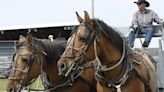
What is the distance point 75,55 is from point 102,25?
569 millimetres

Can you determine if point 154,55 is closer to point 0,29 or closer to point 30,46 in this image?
point 30,46

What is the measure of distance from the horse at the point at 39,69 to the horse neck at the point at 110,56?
1161 mm

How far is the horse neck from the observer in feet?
19.7

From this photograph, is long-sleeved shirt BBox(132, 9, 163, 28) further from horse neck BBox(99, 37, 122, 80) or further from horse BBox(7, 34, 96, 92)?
horse neck BBox(99, 37, 122, 80)

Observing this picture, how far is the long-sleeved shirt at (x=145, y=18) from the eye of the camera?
28.9 feet

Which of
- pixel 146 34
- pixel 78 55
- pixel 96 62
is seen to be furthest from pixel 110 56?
pixel 146 34

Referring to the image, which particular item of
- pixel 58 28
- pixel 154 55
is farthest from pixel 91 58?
pixel 58 28

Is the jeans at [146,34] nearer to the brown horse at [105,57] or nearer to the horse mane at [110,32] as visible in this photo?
the brown horse at [105,57]

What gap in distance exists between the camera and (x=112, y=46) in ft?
20.1

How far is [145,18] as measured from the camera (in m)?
8.83

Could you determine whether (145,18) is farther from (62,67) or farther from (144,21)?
(62,67)

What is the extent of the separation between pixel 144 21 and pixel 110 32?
2894mm

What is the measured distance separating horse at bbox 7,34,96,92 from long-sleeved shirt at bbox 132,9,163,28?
2.08 metres

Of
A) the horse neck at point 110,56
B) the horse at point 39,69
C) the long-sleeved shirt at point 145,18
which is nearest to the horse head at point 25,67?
the horse at point 39,69
